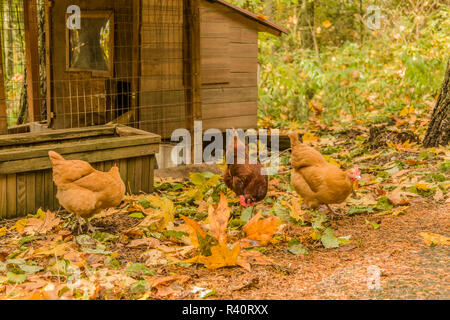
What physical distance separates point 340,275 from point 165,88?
4.76m

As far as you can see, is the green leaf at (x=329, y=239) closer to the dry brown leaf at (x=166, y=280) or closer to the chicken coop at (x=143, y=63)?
the dry brown leaf at (x=166, y=280)

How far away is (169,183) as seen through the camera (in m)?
6.03

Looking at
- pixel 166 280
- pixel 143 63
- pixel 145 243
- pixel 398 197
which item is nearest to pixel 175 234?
pixel 145 243

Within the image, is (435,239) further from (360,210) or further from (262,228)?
(262,228)

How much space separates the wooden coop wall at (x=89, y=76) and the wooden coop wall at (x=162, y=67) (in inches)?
21.0

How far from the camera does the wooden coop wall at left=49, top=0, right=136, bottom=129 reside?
25.3 feet

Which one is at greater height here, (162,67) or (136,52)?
(136,52)

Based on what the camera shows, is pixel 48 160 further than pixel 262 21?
No

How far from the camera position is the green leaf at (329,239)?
146 inches

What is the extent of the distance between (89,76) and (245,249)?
5.41 meters

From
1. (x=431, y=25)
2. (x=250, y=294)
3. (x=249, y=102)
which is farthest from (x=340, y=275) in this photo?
(x=431, y=25)

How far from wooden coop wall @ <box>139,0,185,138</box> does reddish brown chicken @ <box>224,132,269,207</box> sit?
248 centimetres

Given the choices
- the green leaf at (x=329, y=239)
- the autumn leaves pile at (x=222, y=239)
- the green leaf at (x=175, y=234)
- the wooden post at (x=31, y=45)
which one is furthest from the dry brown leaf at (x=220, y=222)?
the wooden post at (x=31, y=45)

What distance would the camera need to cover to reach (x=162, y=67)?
7.24 m
